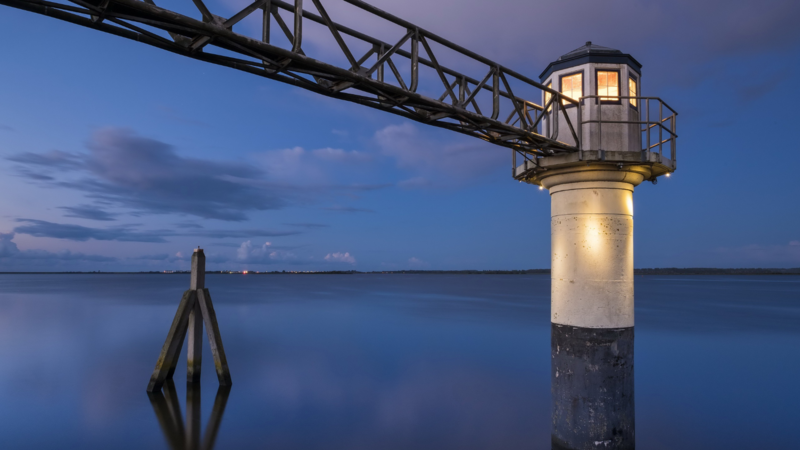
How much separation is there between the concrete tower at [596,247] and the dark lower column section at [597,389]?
0.02m

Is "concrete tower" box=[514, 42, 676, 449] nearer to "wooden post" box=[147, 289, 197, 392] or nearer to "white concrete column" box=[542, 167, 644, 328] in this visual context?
"white concrete column" box=[542, 167, 644, 328]

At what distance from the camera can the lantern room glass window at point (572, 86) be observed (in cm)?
1029

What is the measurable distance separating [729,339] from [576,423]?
35533 millimetres

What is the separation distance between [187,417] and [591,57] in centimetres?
1594

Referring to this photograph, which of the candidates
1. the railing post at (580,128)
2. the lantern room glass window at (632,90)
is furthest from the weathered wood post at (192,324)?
the lantern room glass window at (632,90)

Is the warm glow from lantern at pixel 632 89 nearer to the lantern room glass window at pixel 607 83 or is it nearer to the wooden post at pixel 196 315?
the lantern room glass window at pixel 607 83

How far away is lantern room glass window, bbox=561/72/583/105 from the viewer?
10.3 m

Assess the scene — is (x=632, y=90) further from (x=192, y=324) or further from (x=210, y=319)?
(x=192, y=324)

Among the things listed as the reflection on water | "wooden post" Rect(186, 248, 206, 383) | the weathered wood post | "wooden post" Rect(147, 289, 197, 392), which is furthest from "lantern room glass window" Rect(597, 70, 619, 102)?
the reflection on water

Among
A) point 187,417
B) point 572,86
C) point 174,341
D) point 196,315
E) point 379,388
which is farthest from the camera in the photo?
point 379,388

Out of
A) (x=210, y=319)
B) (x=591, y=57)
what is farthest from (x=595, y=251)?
(x=210, y=319)

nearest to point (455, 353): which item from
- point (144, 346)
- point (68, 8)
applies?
point (144, 346)

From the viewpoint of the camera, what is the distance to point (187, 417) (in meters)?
15.6

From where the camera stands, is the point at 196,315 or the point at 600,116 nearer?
the point at 600,116
